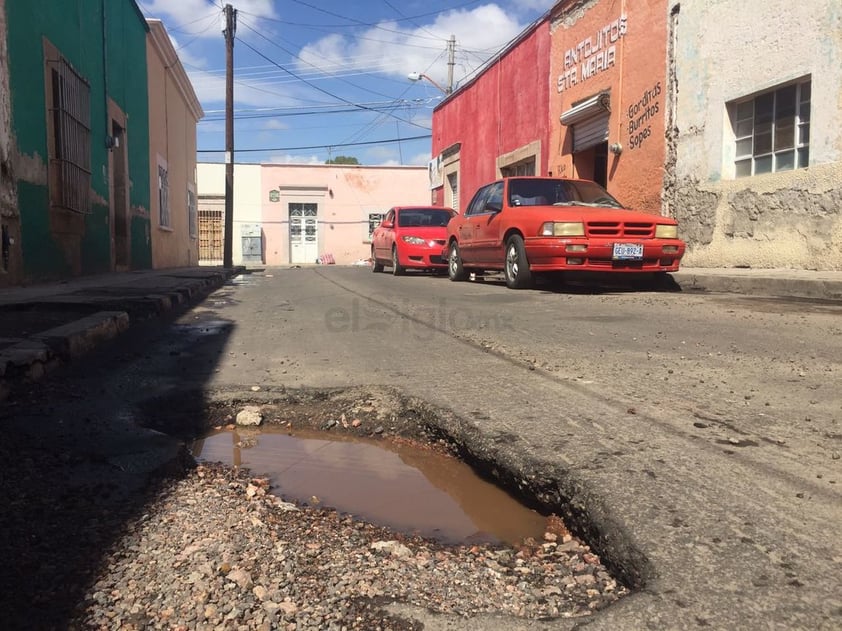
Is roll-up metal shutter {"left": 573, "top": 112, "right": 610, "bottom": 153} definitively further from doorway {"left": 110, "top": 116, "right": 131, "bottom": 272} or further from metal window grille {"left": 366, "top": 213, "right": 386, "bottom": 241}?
metal window grille {"left": 366, "top": 213, "right": 386, "bottom": 241}

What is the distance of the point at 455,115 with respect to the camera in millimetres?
21391

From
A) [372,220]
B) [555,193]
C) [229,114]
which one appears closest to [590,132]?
[555,193]

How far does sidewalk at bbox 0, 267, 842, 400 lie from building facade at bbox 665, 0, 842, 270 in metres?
0.70

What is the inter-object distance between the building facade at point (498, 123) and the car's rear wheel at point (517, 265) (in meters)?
7.61

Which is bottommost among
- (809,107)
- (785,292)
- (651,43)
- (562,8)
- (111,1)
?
(785,292)

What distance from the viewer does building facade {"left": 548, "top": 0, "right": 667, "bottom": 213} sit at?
1146 cm

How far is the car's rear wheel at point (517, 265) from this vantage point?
27.3 ft

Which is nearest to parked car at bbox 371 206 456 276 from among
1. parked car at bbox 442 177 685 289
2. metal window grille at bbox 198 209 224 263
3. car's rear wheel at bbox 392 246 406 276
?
car's rear wheel at bbox 392 246 406 276

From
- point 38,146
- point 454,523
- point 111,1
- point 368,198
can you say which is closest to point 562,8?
point 111,1

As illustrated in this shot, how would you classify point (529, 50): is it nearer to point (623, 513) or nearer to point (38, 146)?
point (38, 146)

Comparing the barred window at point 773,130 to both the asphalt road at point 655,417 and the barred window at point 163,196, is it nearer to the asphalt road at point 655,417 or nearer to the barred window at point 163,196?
the asphalt road at point 655,417

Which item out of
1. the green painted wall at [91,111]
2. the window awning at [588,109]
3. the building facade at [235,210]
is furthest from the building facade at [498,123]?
the building facade at [235,210]

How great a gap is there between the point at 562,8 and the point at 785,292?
9767 millimetres

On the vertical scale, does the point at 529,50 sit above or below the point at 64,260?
above
